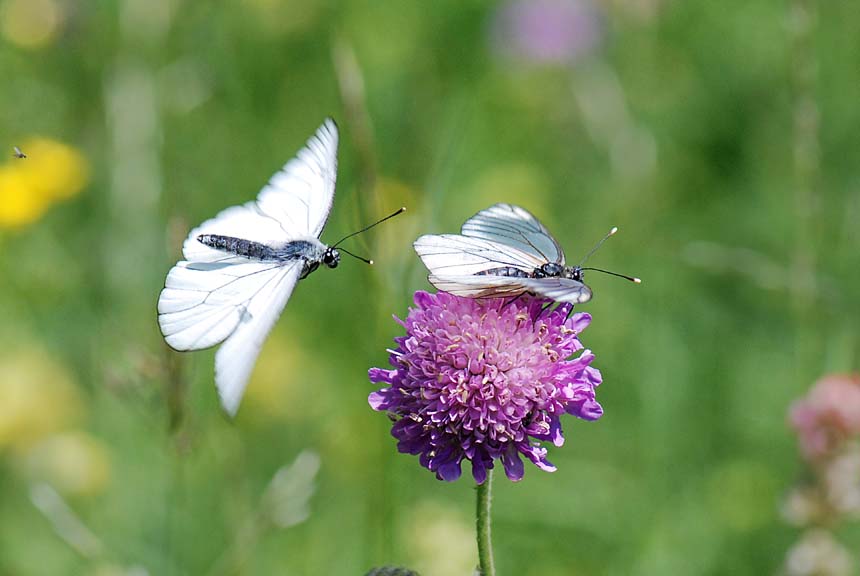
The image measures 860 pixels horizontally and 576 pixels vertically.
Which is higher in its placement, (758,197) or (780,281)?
(758,197)

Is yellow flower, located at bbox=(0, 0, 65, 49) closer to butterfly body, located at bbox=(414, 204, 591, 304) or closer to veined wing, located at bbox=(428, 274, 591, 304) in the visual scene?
butterfly body, located at bbox=(414, 204, 591, 304)

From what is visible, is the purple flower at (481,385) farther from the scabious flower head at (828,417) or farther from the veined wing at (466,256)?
the scabious flower head at (828,417)

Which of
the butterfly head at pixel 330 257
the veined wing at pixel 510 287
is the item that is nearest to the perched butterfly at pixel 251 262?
the butterfly head at pixel 330 257

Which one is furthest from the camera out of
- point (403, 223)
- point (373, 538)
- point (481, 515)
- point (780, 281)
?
point (403, 223)

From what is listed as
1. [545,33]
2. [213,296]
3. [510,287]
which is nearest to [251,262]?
[213,296]

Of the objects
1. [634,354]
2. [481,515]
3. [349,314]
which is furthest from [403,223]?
[481,515]

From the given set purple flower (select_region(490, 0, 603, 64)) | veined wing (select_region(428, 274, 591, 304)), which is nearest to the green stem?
veined wing (select_region(428, 274, 591, 304))

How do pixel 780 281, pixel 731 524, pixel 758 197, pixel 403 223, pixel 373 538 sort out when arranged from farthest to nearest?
pixel 758 197 → pixel 403 223 → pixel 731 524 → pixel 780 281 → pixel 373 538

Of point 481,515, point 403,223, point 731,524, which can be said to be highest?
point 403,223

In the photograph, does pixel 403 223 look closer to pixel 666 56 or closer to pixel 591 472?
pixel 591 472
